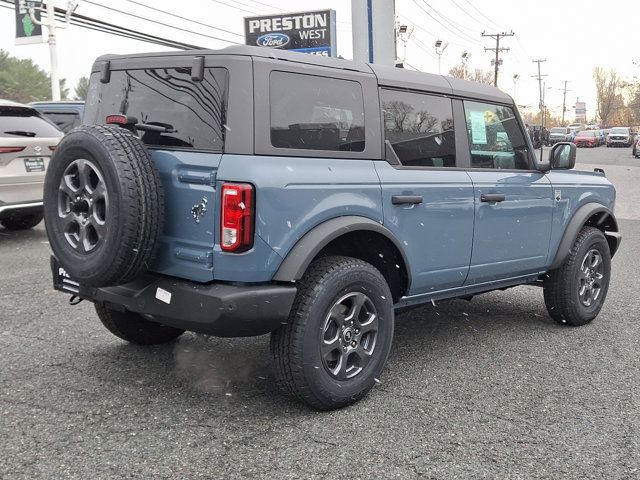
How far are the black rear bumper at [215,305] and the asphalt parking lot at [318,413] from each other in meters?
0.53

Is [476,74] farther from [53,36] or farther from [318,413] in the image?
[318,413]

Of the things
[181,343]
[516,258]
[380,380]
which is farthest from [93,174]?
[516,258]

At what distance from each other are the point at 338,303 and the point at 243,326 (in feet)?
1.86

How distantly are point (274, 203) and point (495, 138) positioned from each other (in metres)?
2.22

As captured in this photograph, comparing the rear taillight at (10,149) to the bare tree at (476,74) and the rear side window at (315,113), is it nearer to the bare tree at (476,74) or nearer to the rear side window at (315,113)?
the rear side window at (315,113)

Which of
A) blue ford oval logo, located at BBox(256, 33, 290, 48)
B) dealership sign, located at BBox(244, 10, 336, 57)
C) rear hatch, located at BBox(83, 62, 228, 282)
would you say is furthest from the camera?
blue ford oval logo, located at BBox(256, 33, 290, 48)

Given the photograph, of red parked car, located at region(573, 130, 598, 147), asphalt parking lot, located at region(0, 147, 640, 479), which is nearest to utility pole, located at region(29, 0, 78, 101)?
asphalt parking lot, located at region(0, 147, 640, 479)

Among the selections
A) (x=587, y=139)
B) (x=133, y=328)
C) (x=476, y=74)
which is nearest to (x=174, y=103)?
(x=133, y=328)

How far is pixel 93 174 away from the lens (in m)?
3.22

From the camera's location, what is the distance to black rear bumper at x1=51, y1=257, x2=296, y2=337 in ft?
10.1

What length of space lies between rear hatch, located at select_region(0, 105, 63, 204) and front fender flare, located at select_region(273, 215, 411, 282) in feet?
19.8

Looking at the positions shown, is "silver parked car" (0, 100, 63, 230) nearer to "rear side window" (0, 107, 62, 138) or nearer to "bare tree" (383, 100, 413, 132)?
"rear side window" (0, 107, 62, 138)

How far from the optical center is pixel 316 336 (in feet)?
10.8

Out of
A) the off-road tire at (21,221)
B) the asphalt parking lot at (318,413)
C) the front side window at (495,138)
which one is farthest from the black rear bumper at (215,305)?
the off-road tire at (21,221)
